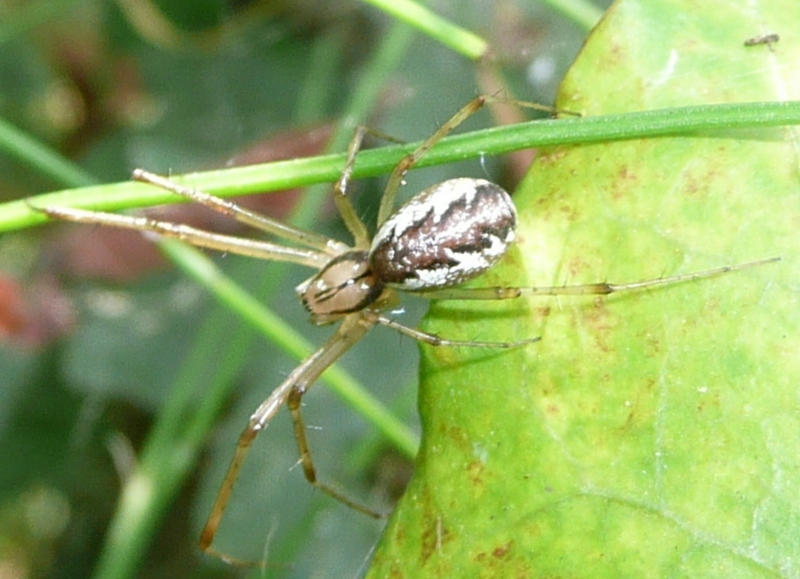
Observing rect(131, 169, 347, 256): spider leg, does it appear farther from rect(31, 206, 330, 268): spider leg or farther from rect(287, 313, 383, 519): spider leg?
rect(287, 313, 383, 519): spider leg

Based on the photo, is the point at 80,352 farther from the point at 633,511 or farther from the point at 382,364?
the point at 633,511

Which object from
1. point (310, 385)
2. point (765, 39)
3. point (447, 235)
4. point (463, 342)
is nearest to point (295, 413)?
point (310, 385)

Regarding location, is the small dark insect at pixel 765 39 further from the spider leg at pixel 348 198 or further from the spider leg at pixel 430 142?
the spider leg at pixel 348 198

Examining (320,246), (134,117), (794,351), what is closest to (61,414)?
(134,117)

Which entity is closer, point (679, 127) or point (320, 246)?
point (679, 127)

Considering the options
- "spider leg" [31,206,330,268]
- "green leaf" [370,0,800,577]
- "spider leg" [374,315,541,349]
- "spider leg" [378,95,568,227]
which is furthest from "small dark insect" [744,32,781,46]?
"spider leg" [31,206,330,268]

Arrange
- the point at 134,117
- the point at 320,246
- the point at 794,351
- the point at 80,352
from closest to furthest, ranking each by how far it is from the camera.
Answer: the point at 794,351 → the point at 320,246 → the point at 80,352 → the point at 134,117

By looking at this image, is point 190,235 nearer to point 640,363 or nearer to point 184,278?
point 184,278
